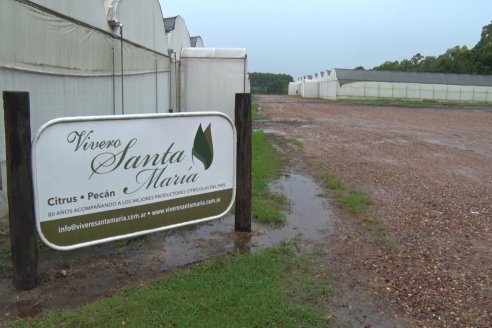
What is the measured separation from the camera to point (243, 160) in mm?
5848

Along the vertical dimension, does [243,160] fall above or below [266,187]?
above

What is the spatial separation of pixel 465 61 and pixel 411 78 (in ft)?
76.6

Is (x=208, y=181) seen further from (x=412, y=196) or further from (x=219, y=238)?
(x=412, y=196)

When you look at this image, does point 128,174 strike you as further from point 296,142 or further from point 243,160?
point 296,142

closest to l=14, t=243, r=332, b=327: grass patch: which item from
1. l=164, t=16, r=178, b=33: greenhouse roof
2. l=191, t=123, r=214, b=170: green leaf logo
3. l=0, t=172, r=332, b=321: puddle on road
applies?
l=0, t=172, r=332, b=321: puddle on road

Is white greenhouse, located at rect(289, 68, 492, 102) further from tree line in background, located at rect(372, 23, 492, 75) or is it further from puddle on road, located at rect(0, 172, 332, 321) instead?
puddle on road, located at rect(0, 172, 332, 321)

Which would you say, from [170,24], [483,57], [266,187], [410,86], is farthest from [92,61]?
[483,57]

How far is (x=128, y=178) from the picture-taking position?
4.85 meters

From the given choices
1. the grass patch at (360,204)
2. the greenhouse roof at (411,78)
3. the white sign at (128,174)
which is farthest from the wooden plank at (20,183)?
the greenhouse roof at (411,78)

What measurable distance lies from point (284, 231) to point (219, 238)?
0.89 meters

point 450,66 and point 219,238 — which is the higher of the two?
point 450,66

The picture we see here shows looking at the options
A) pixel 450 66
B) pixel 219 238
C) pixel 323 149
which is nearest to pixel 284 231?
pixel 219 238

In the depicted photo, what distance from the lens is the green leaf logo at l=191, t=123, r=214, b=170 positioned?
5371mm

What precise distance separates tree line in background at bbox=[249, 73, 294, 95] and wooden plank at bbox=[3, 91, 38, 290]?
5455 inches
